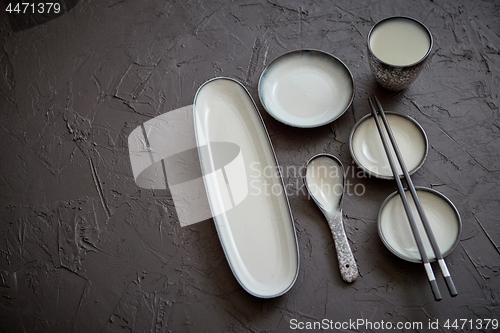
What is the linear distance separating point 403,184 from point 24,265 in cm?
89

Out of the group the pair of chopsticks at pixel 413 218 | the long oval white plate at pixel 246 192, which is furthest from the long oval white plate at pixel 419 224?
the long oval white plate at pixel 246 192

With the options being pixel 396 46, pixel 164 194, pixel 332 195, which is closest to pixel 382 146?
pixel 332 195

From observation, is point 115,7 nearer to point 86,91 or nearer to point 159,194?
point 86,91

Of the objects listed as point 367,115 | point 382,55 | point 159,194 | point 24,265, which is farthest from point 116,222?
point 382,55

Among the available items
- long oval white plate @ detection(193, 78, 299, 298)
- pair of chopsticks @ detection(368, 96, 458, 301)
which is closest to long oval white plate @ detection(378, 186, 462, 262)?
pair of chopsticks @ detection(368, 96, 458, 301)

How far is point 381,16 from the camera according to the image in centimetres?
108

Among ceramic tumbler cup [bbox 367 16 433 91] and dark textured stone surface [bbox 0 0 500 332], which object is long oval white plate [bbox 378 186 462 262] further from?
ceramic tumbler cup [bbox 367 16 433 91]

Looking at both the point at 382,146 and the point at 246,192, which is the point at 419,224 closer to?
the point at 382,146

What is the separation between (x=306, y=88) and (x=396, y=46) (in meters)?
0.25

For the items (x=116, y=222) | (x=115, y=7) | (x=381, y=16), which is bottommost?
(x=116, y=222)

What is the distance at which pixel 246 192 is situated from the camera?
2.91 ft

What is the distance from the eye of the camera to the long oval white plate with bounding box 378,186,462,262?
2.54 feet

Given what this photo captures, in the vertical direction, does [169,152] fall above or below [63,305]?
above

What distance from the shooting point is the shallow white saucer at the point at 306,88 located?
95 cm
